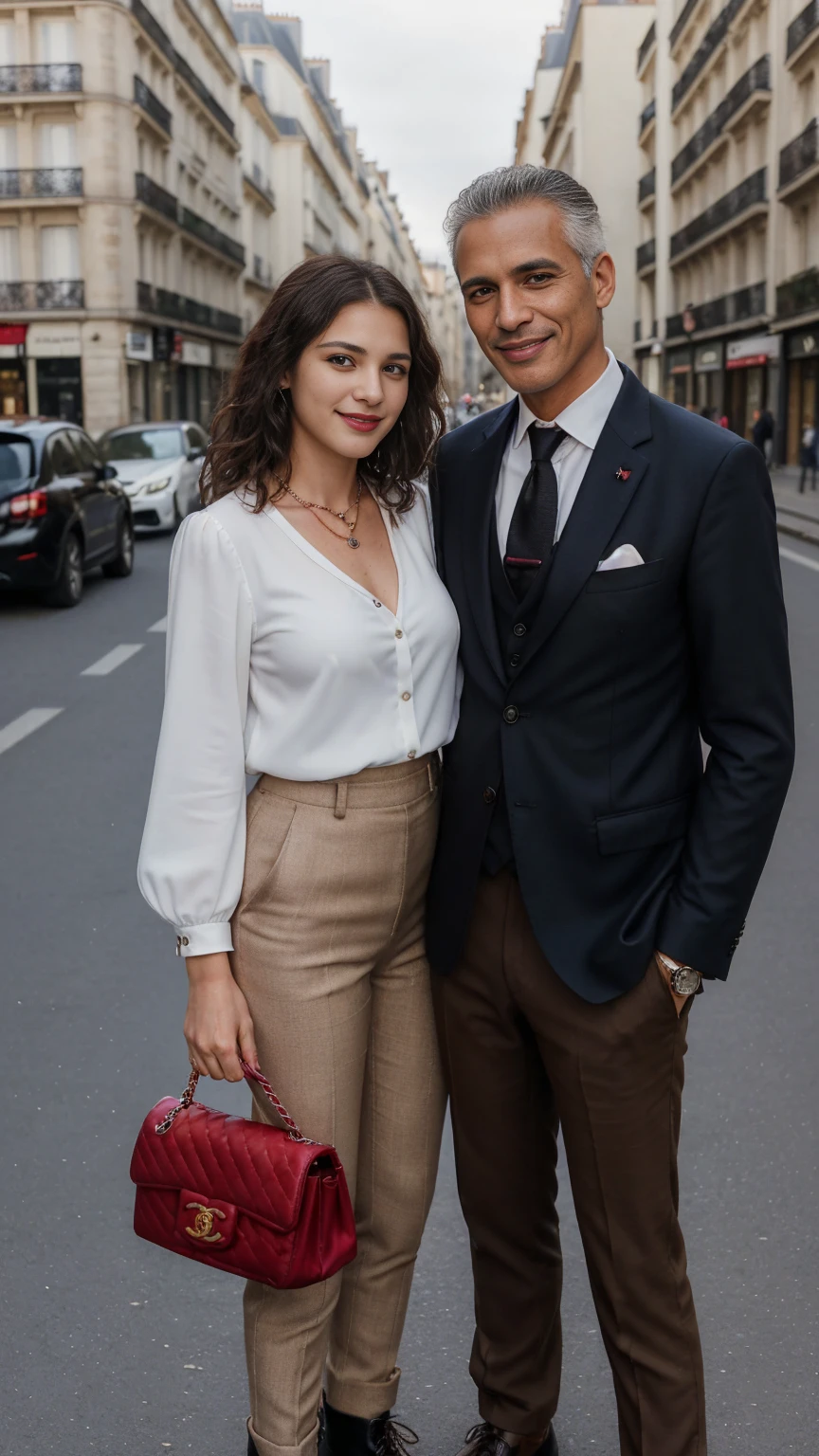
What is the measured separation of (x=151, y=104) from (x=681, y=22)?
1973 centimetres

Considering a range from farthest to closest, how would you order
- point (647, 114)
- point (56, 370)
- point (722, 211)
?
point (647, 114) < point (722, 211) < point (56, 370)

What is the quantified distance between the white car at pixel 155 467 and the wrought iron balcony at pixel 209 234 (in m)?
33.1

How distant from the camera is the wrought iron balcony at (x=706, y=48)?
45500 mm

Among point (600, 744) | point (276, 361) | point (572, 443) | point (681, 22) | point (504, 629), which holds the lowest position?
point (600, 744)

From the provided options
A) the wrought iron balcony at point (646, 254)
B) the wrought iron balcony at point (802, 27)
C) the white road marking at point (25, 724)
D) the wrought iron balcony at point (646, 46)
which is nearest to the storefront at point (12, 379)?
the wrought iron balcony at point (802, 27)

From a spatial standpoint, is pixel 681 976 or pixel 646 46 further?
pixel 646 46

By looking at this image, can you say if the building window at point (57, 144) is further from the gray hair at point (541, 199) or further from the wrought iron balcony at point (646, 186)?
the gray hair at point (541, 199)

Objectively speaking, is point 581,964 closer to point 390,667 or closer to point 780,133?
point 390,667

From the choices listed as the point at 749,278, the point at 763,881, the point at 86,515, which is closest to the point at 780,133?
the point at 749,278

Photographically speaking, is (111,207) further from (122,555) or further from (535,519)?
(535,519)

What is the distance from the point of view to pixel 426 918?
252cm

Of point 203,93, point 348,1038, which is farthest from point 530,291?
point 203,93

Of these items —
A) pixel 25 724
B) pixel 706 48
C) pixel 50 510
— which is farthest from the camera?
pixel 706 48

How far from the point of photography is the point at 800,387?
39.8 metres
